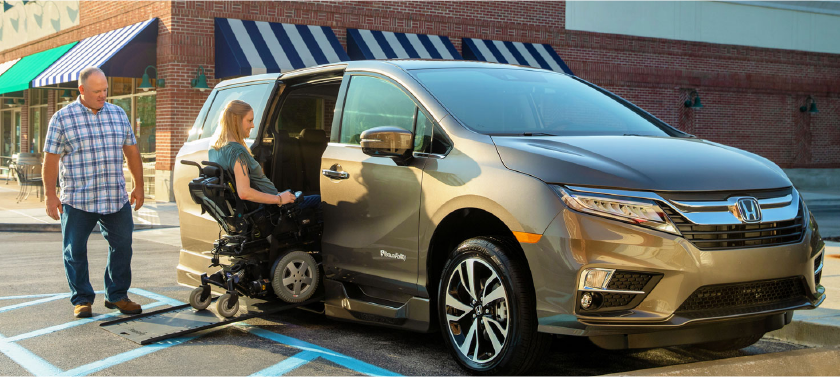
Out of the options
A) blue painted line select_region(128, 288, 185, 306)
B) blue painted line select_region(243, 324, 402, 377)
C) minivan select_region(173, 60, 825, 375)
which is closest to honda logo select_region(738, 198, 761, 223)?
minivan select_region(173, 60, 825, 375)

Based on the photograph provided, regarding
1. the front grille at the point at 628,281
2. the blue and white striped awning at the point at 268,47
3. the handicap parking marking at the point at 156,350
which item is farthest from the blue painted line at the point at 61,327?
the blue and white striped awning at the point at 268,47

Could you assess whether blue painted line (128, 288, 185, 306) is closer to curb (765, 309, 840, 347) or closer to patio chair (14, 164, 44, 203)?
curb (765, 309, 840, 347)

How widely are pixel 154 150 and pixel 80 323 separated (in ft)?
47.7

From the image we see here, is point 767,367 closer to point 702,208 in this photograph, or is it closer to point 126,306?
point 702,208

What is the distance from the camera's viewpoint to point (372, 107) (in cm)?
591

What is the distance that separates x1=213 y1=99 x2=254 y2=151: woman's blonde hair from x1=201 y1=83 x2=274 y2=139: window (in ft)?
1.70

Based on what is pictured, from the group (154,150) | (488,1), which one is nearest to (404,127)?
(154,150)

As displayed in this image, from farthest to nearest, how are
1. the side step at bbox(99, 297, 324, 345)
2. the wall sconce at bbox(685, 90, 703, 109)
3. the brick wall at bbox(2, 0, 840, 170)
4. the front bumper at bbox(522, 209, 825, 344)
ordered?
the wall sconce at bbox(685, 90, 703, 109) → the brick wall at bbox(2, 0, 840, 170) → the side step at bbox(99, 297, 324, 345) → the front bumper at bbox(522, 209, 825, 344)

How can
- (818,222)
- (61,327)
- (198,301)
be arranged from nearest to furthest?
(61,327)
(198,301)
(818,222)

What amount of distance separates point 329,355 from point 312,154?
7.54ft

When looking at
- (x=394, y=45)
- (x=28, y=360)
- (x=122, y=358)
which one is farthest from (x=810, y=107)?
(x=28, y=360)

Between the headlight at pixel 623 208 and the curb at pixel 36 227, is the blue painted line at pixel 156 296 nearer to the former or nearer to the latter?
the headlight at pixel 623 208

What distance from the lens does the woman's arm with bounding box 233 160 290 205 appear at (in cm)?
598

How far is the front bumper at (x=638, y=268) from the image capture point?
4.08 m
